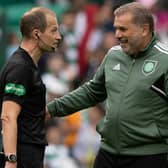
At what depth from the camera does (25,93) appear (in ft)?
30.5

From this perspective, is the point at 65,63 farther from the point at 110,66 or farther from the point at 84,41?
the point at 110,66

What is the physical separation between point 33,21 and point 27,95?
0.61 m

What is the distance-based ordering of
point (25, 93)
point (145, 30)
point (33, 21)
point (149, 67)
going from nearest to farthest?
point (25, 93), point (33, 21), point (149, 67), point (145, 30)

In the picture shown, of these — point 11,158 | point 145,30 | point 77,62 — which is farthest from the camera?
point 77,62

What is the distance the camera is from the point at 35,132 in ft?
30.9

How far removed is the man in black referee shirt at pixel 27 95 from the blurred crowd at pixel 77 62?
13.8ft

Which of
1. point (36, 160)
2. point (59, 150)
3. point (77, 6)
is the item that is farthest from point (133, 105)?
point (77, 6)

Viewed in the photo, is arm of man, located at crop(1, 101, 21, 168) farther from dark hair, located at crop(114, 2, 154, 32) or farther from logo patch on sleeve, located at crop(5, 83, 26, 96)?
dark hair, located at crop(114, 2, 154, 32)

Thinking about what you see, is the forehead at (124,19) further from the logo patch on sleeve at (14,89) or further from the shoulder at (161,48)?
the logo patch on sleeve at (14,89)

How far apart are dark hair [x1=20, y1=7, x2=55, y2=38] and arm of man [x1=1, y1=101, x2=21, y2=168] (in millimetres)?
634

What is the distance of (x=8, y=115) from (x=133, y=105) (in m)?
1.07

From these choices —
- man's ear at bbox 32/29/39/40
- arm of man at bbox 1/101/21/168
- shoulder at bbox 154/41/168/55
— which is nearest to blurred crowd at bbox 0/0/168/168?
shoulder at bbox 154/41/168/55

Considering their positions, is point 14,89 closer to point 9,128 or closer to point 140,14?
point 9,128

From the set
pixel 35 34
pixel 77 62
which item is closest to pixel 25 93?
pixel 35 34
